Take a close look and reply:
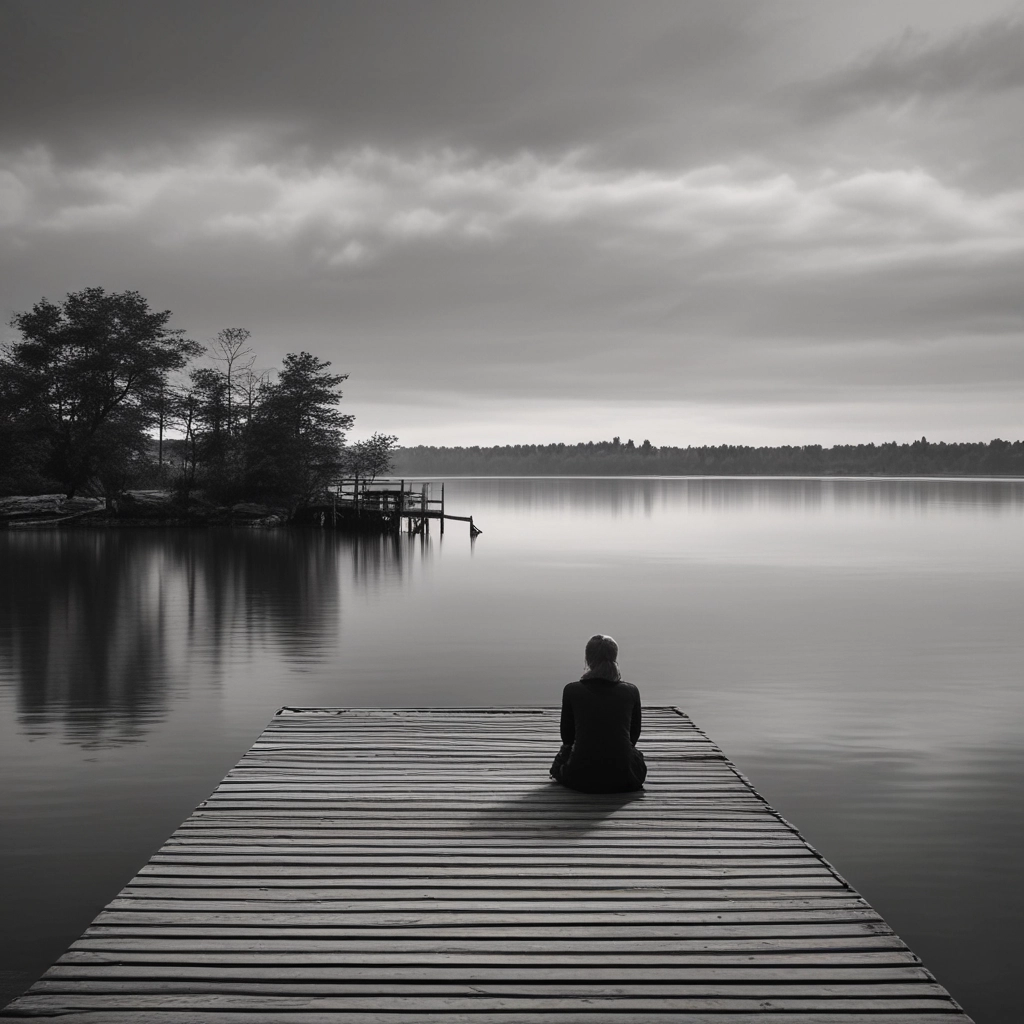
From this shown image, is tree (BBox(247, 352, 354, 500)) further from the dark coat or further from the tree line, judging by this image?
the dark coat

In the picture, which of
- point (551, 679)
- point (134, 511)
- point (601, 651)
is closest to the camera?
point (601, 651)

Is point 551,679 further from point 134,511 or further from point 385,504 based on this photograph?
point 134,511

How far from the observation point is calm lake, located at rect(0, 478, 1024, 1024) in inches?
350

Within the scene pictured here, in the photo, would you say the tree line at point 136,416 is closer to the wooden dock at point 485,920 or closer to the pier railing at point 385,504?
the pier railing at point 385,504

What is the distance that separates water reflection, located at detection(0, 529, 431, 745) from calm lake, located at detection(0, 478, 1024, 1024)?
0.39 ft

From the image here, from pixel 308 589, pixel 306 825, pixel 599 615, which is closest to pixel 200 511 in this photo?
pixel 308 589

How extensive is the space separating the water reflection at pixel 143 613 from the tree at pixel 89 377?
13569 millimetres

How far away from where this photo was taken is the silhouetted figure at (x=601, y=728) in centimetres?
816

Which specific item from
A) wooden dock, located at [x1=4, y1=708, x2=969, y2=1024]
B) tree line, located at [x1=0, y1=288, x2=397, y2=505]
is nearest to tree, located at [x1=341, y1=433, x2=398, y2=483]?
tree line, located at [x1=0, y1=288, x2=397, y2=505]

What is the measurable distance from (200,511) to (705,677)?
171ft

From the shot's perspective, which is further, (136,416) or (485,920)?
(136,416)

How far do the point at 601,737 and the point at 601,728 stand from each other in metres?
0.10

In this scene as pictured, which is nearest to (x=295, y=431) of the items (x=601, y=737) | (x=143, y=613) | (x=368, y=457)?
(x=368, y=457)

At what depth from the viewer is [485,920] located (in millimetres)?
6016
